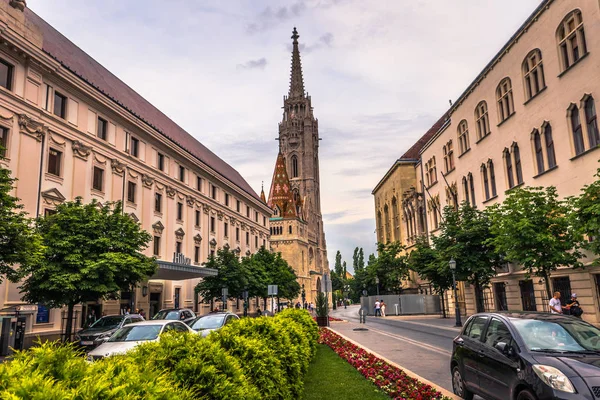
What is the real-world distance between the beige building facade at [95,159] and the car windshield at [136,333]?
9930 millimetres

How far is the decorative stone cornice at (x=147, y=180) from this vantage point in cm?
3472

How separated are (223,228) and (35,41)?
29900 mm

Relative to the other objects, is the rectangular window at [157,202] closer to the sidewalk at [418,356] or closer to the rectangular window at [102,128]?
the rectangular window at [102,128]

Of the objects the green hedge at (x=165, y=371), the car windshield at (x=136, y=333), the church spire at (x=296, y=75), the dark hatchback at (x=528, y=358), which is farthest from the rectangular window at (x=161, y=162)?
the church spire at (x=296, y=75)

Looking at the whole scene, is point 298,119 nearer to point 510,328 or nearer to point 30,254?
point 30,254

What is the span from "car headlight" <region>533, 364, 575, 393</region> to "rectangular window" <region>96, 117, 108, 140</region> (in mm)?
29134

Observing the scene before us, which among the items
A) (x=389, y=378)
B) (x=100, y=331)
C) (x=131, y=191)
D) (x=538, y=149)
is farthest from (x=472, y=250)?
(x=131, y=191)

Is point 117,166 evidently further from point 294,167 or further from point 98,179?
point 294,167

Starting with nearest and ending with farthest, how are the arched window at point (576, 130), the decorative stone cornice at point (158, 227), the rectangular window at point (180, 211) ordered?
the arched window at point (576, 130), the decorative stone cornice at point (158, 227), the rectangular window at point (180, 211)

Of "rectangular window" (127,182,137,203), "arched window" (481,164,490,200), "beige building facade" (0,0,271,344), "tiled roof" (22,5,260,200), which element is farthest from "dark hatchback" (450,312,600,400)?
"rectangular window" (127,182,137,203)

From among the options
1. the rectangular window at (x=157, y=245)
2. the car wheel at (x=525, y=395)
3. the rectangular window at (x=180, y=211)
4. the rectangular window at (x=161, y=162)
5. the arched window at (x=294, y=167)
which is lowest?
the car wheel at (x=525, y=395)

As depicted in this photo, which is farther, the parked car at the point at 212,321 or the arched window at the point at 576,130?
the arched window at the point at 576,130

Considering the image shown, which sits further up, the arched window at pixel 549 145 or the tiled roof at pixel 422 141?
the tiled roof at pixel 422 141

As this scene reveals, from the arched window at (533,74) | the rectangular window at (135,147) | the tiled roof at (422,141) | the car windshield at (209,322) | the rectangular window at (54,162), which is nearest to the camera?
the car windshield at (209,322)
